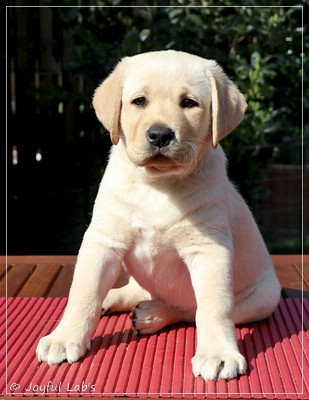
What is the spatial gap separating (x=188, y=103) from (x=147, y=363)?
868mm

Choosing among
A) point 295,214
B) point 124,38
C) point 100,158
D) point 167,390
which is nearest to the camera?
point 167,390

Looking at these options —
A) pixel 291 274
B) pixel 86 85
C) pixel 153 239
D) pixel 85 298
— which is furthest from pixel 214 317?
pixel 86 85

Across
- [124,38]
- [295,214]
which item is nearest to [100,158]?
[124,38]

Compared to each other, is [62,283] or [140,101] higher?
[140,101]

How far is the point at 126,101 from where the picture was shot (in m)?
2.36

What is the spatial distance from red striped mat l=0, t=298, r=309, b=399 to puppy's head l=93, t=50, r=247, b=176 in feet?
2.06

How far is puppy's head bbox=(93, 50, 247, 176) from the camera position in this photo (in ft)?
7.26

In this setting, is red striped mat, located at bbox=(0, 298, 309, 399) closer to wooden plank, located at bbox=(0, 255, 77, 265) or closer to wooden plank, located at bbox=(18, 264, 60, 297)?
wooden plank, located at bbox=(18, 264, 60, 297)

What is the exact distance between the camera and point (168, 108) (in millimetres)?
2256

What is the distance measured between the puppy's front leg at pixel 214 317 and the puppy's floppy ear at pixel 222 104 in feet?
1.31

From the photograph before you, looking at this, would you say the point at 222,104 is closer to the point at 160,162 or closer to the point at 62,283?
the point at 160,162

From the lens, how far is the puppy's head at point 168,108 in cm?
221

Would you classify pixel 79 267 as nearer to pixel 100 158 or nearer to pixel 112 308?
pixel 112 308

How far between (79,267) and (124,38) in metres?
2.40
